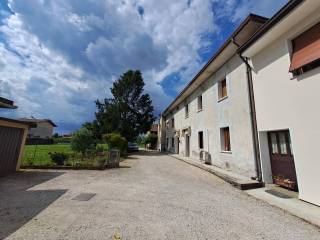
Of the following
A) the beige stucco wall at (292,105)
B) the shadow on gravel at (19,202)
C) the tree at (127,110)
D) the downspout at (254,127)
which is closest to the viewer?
the shadow on gravel at (19,202)

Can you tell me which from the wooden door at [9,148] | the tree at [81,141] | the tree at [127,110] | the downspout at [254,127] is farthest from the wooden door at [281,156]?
the tree at [127,110]

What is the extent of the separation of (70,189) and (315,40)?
924cm

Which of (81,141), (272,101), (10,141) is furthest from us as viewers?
(81,141)

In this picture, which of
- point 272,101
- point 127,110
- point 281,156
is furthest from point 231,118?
point 127,110

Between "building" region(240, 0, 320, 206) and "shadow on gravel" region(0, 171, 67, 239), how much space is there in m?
7.31

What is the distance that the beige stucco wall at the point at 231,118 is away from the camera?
27.2ft

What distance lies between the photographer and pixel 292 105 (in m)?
5.76

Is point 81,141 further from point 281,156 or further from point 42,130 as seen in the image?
point 42,130

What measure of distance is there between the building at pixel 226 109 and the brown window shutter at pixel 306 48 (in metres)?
2.37

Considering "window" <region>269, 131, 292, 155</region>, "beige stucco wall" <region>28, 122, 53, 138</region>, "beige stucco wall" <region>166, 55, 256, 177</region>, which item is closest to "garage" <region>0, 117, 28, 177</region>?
"beige stucco wall" <region>166, 55, 256, 177</region>

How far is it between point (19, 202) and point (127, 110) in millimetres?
22595

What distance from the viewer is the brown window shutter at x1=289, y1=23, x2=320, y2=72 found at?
17.1 ft

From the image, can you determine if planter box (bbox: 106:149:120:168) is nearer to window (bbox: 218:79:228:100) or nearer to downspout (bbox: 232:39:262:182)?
window (bbox: 218:79:228:100)

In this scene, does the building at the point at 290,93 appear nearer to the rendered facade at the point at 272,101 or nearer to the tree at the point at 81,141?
the rendered facade at the point at 272,101
